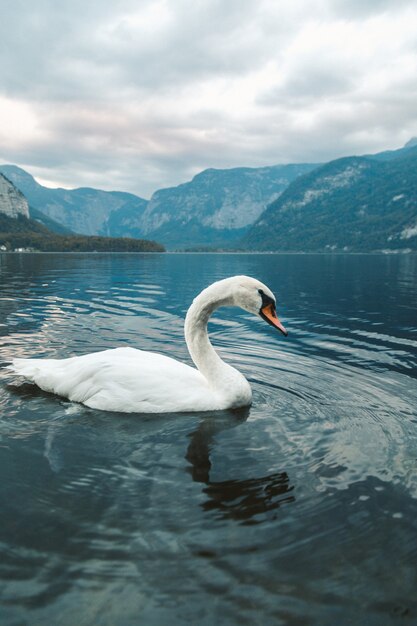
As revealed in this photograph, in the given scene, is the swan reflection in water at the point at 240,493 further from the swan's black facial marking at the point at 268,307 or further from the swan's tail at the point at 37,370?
the swan's tail at the point at 37,370

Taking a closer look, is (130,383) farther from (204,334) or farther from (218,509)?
(218,509)

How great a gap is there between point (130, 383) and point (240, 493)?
2.83 meters

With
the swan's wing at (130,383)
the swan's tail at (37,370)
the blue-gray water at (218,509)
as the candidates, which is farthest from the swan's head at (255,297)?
the swan's tail at (37,370)

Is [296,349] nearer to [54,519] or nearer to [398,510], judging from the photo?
[398,510]

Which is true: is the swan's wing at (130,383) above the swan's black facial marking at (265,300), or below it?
below

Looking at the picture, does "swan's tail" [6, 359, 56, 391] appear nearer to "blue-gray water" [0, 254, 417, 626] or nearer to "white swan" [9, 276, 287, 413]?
"white swan" [9, 276, 287, 413]

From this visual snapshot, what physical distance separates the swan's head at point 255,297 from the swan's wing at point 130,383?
164cm

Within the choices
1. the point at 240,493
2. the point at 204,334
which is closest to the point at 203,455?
the point at 240,493

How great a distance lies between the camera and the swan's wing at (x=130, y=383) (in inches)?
274

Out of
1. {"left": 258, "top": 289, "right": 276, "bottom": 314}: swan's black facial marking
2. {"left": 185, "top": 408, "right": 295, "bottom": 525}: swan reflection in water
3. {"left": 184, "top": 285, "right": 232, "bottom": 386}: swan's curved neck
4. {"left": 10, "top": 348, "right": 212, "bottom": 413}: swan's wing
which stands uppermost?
{"left": 258, "top": 289, "right": 276, "bottom": 314}: swan's black facial marking

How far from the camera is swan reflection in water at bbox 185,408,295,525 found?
14.7 feet

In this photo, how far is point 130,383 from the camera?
698 centimetres

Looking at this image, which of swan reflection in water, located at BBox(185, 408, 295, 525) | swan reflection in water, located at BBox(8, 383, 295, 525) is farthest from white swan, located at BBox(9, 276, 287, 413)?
swan reflection in water, located at BBox(185, 408, 295, 525)

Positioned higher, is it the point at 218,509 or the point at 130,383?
the point at 130,383
